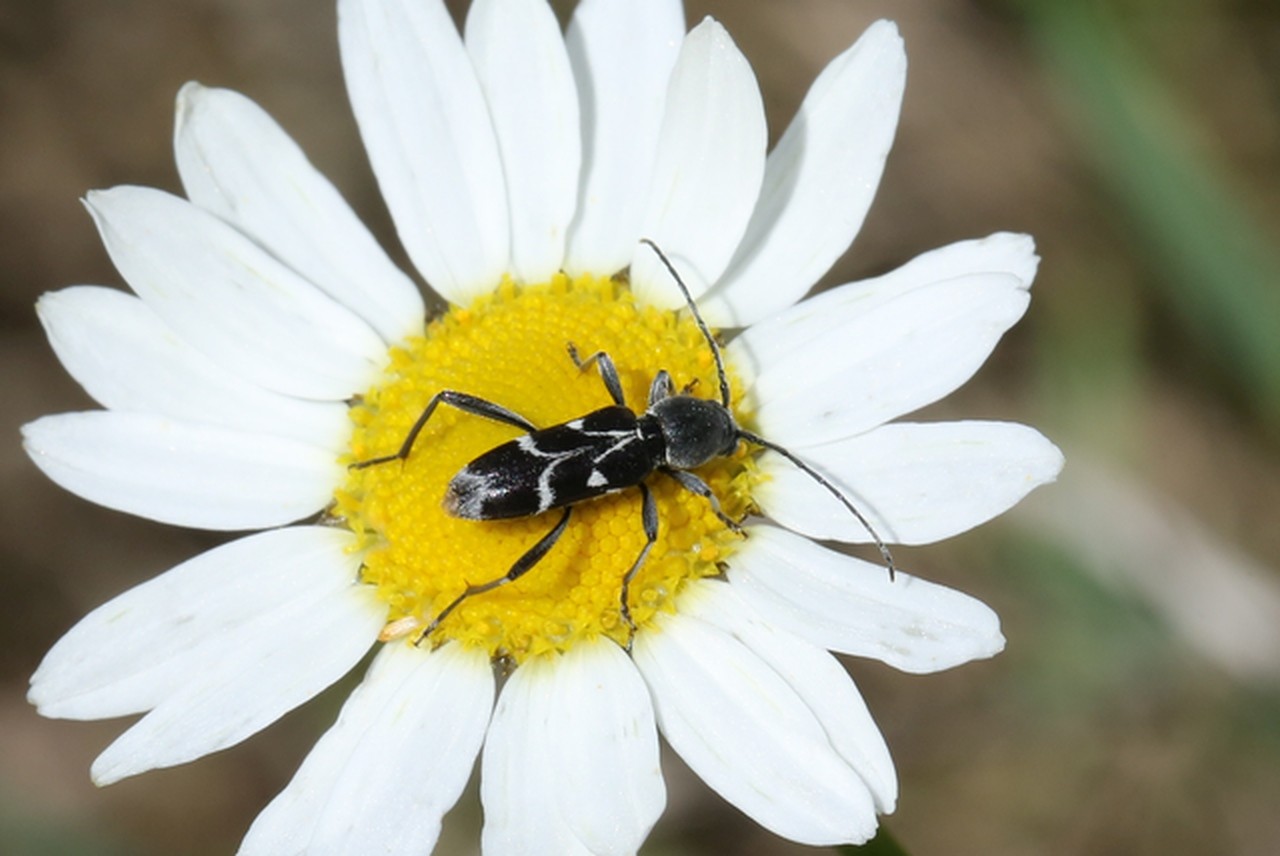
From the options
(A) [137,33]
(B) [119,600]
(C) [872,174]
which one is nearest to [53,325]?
(B) [119,600]

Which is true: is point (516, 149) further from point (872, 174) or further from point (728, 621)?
point (728, 621)

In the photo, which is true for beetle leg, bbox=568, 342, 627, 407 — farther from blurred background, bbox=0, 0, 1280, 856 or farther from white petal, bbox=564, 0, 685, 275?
blurred background, bbox=0, 0, 1280, 856

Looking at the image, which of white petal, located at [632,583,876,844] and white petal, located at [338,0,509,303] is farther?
white petal, located at [338,0,509,303]

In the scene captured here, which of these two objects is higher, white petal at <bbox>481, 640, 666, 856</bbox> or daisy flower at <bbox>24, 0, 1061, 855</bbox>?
daisy flower at <bbox>24, 0, 1061, 855</bbox>

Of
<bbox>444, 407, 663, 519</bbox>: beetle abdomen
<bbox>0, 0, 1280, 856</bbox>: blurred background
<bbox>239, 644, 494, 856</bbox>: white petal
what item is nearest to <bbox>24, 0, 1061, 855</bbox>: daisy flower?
<bbox>239, 644, 494, 856</bbox>: white petal

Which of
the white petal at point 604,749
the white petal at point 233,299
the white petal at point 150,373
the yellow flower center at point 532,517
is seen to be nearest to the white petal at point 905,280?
the yellow flower center at point 532,517

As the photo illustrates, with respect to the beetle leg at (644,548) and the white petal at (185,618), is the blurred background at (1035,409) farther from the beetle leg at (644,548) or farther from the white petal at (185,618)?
the beetle leg at (644,548)
